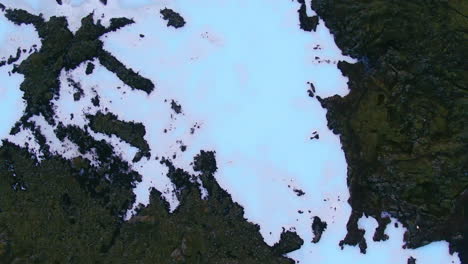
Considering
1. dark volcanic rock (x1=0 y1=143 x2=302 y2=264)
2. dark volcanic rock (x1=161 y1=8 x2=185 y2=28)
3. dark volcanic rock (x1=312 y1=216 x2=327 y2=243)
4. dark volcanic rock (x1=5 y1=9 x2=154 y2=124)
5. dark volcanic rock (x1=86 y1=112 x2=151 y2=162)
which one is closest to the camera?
dark volcanic rock (x1=0 y1=143 x2=302 y2=264)

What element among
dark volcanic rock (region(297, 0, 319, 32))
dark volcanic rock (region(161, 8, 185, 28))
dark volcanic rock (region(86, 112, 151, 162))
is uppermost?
dark volcanic rock (region(297, 0, 319, 32))

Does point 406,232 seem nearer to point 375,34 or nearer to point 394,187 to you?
point 394,187

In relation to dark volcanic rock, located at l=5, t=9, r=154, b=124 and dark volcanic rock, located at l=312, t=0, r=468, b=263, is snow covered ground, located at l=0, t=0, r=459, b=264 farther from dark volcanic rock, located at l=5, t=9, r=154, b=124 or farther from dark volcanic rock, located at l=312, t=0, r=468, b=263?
dark volcanic rock, located at l=312, t=0, r=468, b=263

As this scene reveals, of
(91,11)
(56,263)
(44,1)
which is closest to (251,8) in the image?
(91,11)

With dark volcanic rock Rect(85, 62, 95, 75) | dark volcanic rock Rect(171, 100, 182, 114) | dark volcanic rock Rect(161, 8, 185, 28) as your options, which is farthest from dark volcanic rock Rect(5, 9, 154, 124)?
dark volcanic rock Rect(161, 8, 185, 28)

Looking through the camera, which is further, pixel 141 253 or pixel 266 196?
pixel 266 196

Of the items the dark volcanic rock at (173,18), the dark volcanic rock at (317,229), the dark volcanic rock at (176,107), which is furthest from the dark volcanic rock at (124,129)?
the dark volcanic rock at (317,229)

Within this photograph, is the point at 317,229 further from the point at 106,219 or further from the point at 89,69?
the point at 89,69
